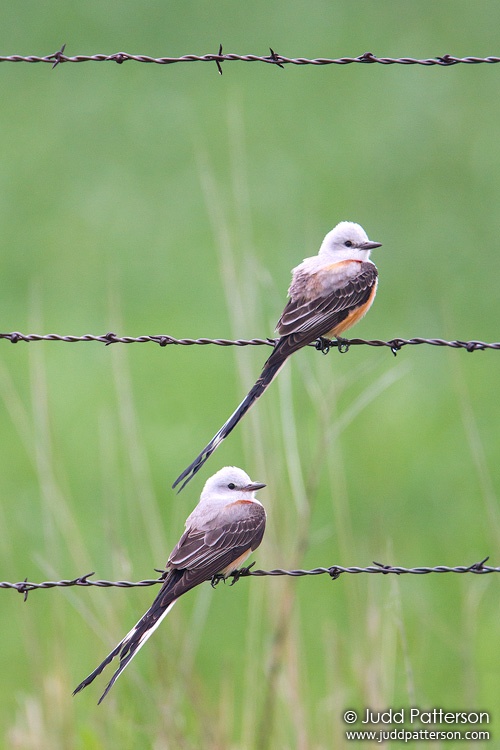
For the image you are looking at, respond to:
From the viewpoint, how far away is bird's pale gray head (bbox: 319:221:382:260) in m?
7.14

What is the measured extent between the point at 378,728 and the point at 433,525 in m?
6.69

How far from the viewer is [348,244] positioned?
719cm

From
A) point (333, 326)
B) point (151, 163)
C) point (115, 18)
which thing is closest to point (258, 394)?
point (333, 326)

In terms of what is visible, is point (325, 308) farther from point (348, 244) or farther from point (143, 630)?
point (143, 630)

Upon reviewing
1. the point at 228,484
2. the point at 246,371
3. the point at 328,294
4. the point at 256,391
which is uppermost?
the point at 328,294

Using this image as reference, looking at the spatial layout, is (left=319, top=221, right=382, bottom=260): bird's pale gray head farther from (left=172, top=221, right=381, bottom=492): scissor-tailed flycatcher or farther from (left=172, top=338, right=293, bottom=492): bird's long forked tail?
(left=172, top=338, right=293, bottom=492): bird's long forked tail

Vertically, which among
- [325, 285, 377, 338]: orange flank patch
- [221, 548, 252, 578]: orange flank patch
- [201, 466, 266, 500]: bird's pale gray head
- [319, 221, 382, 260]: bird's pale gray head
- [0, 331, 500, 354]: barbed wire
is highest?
[319, 221, 382, 260]: bird's pale gray head

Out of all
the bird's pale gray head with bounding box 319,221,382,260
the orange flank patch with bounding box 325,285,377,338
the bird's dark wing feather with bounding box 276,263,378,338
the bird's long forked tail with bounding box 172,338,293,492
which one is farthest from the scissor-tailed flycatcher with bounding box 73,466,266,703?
the bird's pale gray head with bounding box 319,221,382,260

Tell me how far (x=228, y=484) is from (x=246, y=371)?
2.64ft

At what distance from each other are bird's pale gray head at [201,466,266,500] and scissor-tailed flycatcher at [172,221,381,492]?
130 mm

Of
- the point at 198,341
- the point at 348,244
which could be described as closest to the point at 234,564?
the point at 198,341

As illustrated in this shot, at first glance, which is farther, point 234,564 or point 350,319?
point 350,319

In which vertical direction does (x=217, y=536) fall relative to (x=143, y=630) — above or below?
above

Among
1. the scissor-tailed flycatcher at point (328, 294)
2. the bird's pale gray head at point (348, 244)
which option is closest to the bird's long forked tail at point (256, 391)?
the scissor-tailed flycatcher at point (328, 294)
